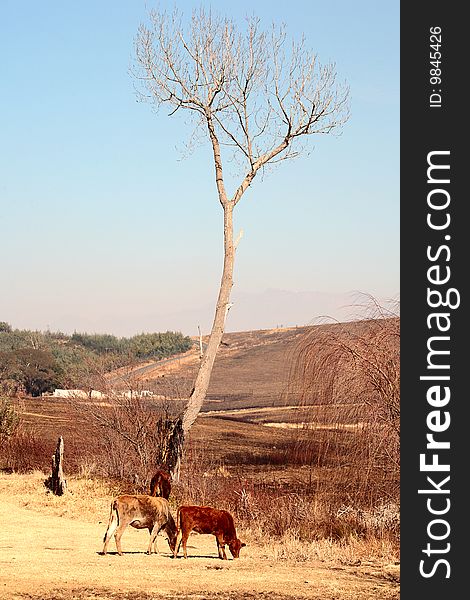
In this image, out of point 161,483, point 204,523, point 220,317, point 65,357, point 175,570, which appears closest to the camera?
point 175,570

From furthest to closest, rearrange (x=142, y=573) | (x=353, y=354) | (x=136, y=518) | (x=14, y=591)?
(x=353, y=354) < (x=136, y=518) < (x=142, y=573) < (x=14, y=591)

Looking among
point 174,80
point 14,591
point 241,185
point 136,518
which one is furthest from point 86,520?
point 174,80

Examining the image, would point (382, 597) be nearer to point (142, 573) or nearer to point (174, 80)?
point (142, 573)

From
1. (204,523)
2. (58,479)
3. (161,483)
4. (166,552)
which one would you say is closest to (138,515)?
(204,523)

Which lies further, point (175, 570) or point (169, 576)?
point (175, 570)

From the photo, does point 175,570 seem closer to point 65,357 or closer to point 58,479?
point 58,479

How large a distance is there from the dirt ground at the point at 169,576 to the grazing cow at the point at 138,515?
361 millimetres

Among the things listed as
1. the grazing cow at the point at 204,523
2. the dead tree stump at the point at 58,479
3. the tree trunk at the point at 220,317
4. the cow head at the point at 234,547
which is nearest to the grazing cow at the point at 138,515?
the grazing cow at the point at 204,523

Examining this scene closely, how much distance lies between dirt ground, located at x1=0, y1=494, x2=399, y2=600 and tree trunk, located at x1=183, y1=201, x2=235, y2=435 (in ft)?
32.3

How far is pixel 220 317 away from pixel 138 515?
508 inches

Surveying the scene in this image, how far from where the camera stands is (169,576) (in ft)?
40.5

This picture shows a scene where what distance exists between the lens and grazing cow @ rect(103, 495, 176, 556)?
44.4 feet

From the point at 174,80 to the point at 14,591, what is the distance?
18.6 m

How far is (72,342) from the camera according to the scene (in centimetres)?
11112
